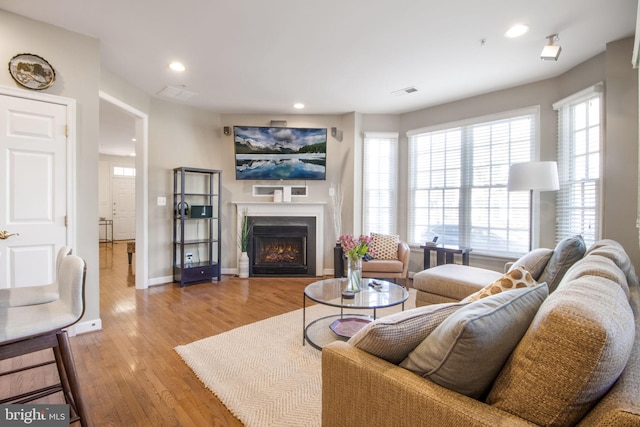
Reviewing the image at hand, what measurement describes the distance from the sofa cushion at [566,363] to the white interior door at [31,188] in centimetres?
333

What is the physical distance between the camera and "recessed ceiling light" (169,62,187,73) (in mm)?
3445

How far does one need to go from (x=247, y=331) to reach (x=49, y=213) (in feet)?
6.46

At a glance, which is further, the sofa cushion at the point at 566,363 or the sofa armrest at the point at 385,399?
the sofa armrest at the point at 385,399

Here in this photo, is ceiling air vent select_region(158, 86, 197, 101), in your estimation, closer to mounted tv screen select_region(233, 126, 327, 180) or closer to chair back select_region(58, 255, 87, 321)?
mounted tv screen select_region(233, 126, 327, 180)

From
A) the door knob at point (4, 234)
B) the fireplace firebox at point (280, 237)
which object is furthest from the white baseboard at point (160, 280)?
the door knob at point (4, 234)

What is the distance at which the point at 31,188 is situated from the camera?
2.60 meters

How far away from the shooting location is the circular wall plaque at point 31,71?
251 cm

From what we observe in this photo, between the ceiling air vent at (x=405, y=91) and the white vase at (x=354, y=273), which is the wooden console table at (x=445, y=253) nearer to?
the white vase at (x=354, y=273)

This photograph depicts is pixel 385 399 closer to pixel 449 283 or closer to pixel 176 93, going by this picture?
pixel 449 283

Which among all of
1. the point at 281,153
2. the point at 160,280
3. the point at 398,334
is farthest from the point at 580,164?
the point at 160,280

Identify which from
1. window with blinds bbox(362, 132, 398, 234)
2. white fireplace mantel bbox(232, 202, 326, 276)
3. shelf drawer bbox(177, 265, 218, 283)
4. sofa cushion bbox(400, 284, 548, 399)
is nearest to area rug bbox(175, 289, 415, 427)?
sofa cushion bbox(400, 284, 548, 399)

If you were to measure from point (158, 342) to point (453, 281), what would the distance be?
2688 mm

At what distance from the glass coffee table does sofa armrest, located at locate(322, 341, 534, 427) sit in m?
1.30

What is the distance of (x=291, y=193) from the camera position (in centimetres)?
536
